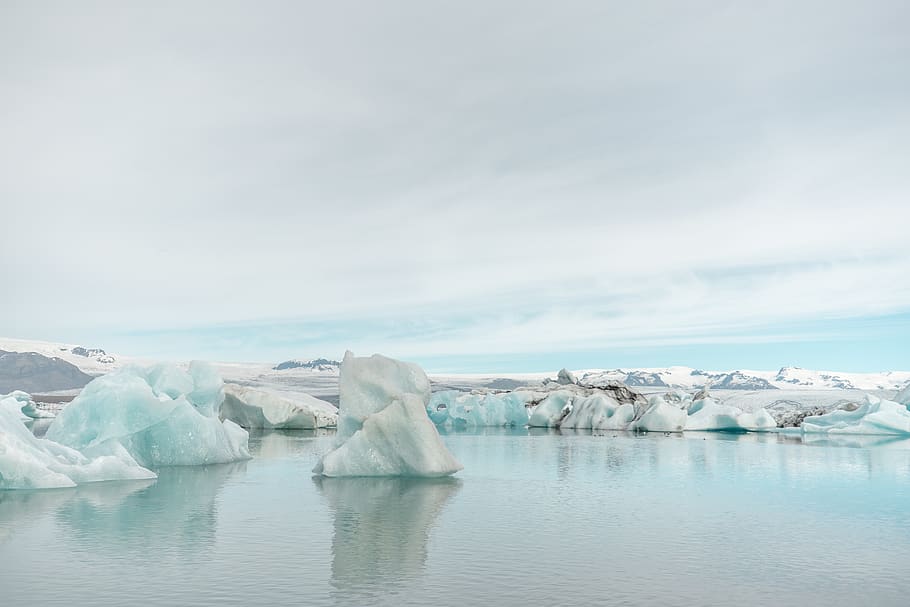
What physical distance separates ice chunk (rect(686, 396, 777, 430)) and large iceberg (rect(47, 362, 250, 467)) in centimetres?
3415

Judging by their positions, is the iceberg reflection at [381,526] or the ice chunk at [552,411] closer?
the iceberg reflection at [381,526]

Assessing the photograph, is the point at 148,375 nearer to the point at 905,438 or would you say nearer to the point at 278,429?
the point at 278,429

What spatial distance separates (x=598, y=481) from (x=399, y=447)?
4.95 m

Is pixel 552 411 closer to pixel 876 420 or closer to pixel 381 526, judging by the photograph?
pixel 876 420

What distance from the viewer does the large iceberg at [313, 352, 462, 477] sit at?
704 inches

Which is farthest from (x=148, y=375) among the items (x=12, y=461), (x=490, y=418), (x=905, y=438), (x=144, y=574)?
(x=490, y=418)

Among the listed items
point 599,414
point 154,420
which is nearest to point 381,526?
point 154,420

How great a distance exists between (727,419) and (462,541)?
4228cm

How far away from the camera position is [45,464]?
51.9 feet

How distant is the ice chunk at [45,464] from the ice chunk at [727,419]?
3930 centimetres

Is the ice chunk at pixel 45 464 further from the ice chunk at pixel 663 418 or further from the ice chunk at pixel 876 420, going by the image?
the ice chunk at pixel 876 420

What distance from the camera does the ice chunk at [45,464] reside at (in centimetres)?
1501

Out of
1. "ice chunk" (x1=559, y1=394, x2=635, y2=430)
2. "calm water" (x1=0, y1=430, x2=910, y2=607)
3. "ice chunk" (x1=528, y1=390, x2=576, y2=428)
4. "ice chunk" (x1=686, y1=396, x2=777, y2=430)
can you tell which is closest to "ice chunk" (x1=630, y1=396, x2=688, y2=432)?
"ice chunk" (x1=686, y1=396, x2=777, y2=430)

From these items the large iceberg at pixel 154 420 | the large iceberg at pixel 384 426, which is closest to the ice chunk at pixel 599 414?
the large iceberg at pixel 154 420
